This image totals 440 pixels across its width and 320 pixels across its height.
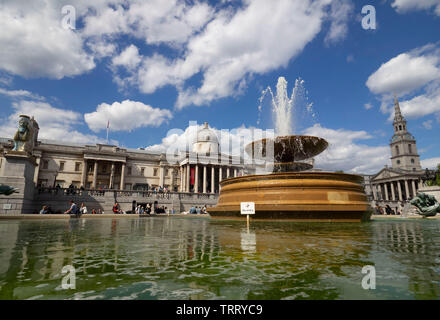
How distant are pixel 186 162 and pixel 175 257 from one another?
56.8 meters

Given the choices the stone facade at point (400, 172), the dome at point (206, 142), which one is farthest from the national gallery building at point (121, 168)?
the stone facade at point (400, 172)

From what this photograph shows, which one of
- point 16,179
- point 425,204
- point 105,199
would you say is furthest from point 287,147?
point 105,199

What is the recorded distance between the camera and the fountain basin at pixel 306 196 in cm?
953

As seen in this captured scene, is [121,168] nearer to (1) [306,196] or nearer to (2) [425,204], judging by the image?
(1) [306,196]

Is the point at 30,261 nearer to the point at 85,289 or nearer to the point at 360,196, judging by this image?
the point at 85,289

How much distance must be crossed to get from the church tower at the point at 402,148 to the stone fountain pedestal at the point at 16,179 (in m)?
110

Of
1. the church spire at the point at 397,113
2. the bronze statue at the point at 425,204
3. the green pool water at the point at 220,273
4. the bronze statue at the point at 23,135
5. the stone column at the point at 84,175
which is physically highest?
the church spire at the point at 397,113

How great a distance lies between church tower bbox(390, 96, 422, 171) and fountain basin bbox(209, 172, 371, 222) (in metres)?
102

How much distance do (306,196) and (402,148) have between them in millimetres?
107773

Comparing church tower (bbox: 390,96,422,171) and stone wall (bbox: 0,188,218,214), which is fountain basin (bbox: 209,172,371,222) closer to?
stone wall (bbox: 0,188,218,214)

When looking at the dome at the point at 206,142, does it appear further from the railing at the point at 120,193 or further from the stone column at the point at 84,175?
the railing at the point at 120,193

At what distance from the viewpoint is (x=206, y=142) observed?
72812mm
